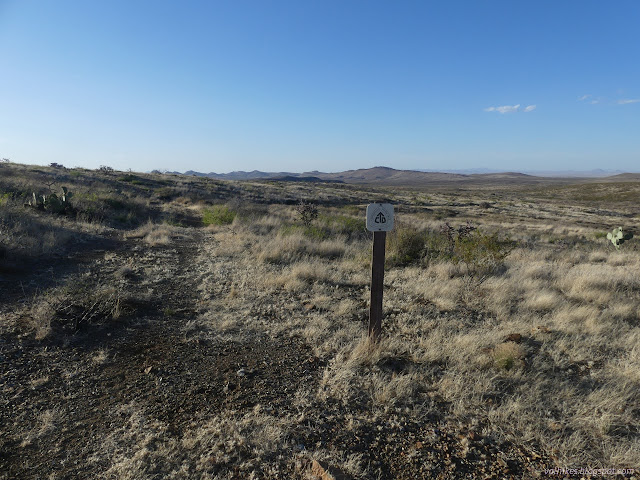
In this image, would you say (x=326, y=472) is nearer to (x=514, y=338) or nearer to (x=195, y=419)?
(x=195, y=419)

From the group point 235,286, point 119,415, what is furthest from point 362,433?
point 235,286

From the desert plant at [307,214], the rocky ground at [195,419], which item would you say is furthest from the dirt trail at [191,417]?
the desert plant at [307,214]

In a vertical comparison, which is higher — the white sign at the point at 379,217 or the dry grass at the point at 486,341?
the white sign at the point at 379,217

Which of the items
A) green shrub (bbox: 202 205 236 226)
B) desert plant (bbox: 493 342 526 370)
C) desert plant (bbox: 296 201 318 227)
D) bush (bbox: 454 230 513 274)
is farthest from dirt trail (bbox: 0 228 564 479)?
green shrub (bbox: 202 205 236 226)

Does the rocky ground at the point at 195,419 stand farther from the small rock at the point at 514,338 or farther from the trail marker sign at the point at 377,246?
the small rock at the point at 514,338

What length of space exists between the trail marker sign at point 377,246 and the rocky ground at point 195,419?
0.88m

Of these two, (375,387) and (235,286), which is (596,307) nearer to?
(375,387)

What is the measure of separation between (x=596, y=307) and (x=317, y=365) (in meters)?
5.14

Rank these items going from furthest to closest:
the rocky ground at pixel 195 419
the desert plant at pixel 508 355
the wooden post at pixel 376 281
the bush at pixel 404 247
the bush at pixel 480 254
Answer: the bush at pixel 404 247 < the bush at pixel 480 254 < the wooden post at pixel 376 281 < the desert plant at pixel 508 355 < the rocky ground at pixel 195 419

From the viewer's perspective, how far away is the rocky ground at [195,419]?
2.73 m

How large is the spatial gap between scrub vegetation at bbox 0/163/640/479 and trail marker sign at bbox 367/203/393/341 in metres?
0.29

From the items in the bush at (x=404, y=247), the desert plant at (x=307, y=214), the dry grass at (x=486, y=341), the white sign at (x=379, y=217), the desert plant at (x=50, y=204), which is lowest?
the dry grass at (x=486, y=341)

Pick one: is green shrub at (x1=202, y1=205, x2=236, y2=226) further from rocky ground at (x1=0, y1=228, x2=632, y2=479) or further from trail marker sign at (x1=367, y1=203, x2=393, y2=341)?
trail marker sign at (x1=367, y1=203, x2=393, y2=341)

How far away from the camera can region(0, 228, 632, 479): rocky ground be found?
108 inches
